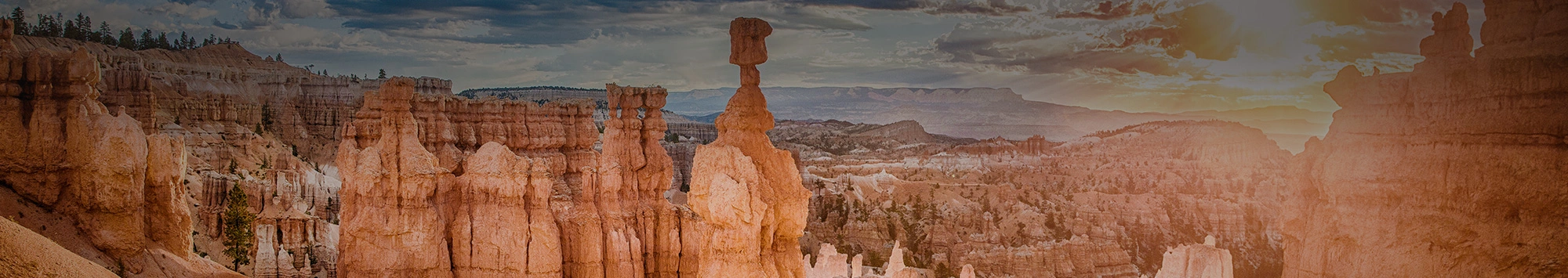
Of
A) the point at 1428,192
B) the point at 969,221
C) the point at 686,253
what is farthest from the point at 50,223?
the point at 969,221

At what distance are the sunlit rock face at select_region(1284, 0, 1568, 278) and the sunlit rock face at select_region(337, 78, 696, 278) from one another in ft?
36.1

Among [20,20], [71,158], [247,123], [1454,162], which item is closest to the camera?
[1454,162]

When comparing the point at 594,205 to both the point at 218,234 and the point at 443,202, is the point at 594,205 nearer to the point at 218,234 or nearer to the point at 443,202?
the point at 443,202

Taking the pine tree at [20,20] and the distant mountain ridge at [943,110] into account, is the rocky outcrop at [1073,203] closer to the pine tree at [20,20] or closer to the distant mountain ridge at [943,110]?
the distant mountain ridge at [943,110]

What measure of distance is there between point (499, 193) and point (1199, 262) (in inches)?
520

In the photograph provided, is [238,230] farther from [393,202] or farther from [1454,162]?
[1454,162]

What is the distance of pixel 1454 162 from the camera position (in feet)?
35.9

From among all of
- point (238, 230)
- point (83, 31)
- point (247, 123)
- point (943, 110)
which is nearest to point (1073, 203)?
point (943, 110)

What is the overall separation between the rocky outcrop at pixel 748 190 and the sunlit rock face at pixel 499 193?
5494 millimetres

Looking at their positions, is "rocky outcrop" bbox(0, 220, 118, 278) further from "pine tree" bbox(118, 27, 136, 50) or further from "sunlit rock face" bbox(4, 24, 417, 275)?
"pine tree" bbox(118, 27, 136, 50)

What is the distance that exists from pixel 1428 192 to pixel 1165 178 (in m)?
29.7

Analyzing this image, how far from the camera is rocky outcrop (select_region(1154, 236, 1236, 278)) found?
1993cm

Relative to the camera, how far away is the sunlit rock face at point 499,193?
16.5 meters

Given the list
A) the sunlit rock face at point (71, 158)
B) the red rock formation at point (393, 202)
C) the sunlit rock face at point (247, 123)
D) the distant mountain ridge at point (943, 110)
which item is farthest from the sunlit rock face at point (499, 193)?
the distant mountain ridge at point (943, 110)
